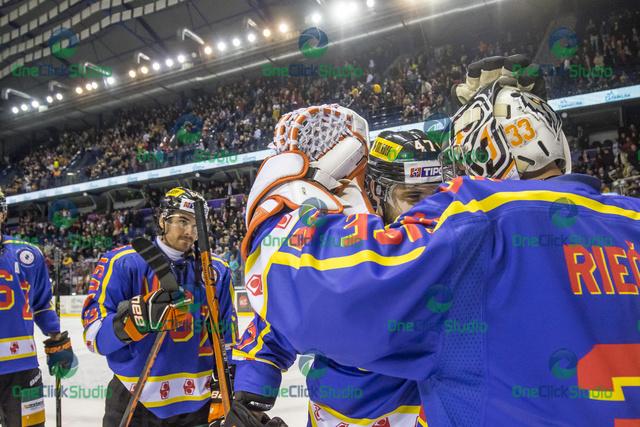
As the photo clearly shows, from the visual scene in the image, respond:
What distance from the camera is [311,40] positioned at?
1588 centimetres

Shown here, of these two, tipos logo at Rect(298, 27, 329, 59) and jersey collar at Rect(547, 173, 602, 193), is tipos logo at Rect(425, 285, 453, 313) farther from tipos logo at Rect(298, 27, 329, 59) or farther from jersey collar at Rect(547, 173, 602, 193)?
tipos logo at Rect(298, 27, 329, 59)

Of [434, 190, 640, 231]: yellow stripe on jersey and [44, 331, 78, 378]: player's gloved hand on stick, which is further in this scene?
[44, 331, 78, 378]: player's gloved hand on stick

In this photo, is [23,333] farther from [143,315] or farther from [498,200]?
[498,200]

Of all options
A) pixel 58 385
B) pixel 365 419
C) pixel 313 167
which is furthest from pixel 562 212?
pixel 58 385

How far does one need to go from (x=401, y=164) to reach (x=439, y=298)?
96 centimetres

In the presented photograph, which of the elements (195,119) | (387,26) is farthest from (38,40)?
(387,26)

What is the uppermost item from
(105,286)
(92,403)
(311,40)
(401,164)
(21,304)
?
(311,40)

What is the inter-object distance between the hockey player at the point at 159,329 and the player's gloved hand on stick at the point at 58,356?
2.70ft

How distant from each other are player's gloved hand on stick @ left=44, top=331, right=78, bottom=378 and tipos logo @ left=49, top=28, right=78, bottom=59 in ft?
66.9

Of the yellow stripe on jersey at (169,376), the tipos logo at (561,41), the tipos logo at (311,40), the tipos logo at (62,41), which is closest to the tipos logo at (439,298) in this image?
the yellow stripe on jersey at (169,376)

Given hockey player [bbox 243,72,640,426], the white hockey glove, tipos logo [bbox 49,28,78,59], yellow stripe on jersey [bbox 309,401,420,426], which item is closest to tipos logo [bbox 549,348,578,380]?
hockey player [bbox 243,72,640,426]

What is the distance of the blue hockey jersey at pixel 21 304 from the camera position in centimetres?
276

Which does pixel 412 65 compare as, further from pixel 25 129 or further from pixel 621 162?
pixel 25 129

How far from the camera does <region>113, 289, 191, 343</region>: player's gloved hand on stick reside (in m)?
2.13
